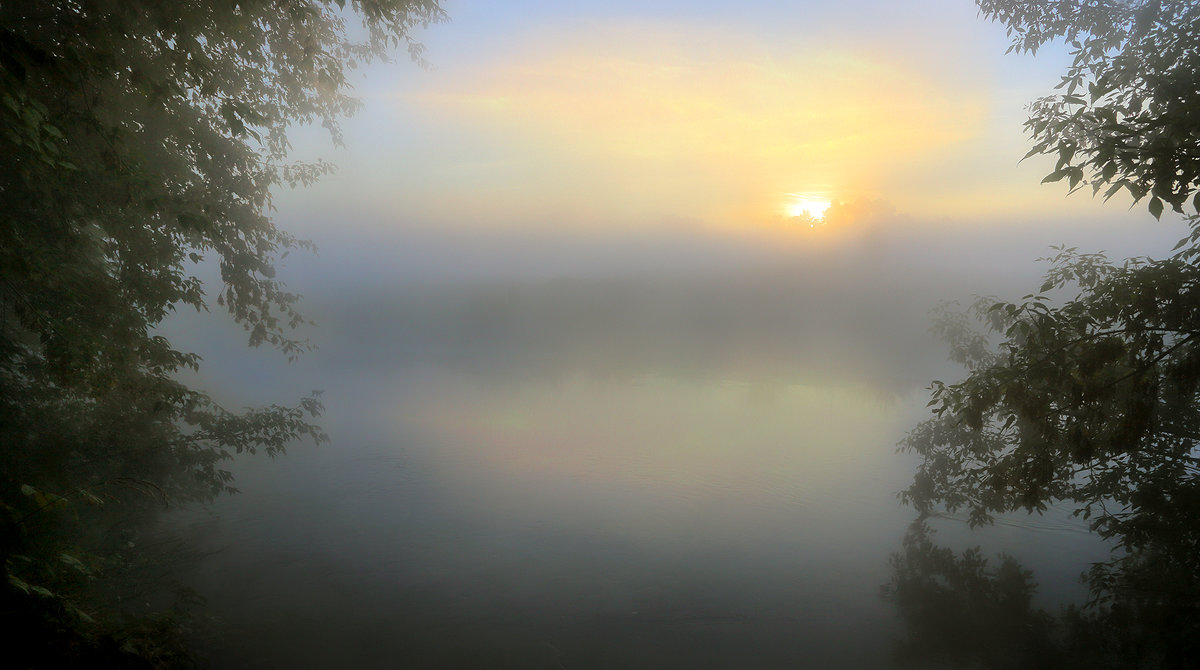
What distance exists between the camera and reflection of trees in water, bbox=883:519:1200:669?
280 inches

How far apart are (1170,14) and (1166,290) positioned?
311cm

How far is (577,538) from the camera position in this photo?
49.7 ft

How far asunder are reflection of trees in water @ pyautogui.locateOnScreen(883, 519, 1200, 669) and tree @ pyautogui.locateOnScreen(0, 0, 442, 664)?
9.92 m

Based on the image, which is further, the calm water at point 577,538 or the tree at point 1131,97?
the calm water at point 577,538

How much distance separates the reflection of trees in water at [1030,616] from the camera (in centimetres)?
712

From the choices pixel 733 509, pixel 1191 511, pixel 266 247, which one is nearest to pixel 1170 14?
pixel 1191 511

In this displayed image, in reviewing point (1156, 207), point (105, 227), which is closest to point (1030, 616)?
point (1156, 207)

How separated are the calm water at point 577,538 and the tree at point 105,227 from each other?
3.77 meters

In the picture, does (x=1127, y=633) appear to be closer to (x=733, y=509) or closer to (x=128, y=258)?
(x=733, y=509)

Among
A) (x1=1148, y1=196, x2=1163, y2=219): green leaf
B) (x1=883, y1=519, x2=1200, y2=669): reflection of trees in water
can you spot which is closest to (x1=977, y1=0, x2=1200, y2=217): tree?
(x1=1148, y1=196, x2=1163, y2=219): green leaf

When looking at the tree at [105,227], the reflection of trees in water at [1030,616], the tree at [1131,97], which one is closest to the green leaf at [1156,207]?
the tree at [1131,97]

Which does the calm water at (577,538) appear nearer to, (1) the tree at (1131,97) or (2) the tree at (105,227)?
(2) the tree at (105,227)

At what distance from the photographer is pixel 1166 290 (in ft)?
15.4

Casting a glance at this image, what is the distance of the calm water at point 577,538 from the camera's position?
1016 centimetres
